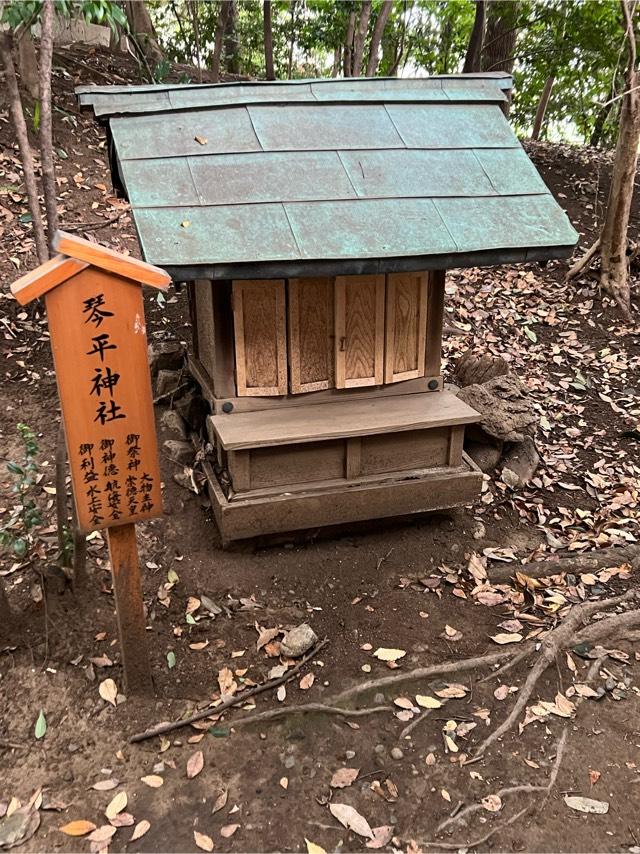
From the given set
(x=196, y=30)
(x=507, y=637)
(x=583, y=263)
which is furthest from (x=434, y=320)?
(x=196, y=30)

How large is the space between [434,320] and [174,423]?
8.31ft

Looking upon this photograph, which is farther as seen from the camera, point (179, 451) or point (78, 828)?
point (179, 451)

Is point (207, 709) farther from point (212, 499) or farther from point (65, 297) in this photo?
point (65, 297)

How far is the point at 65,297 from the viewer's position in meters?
2.94

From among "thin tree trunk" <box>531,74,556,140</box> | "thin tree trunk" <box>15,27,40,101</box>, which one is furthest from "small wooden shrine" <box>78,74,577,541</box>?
"thin tree trunk" <box>531,74,556,140</box>

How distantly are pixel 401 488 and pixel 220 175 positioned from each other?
2619mm

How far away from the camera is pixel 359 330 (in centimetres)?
496

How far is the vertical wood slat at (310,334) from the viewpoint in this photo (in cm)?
477

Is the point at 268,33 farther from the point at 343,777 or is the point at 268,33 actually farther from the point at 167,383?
the point at 343,777

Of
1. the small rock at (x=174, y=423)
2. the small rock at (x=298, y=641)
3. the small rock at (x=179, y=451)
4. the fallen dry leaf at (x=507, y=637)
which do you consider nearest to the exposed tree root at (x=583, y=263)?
the small rock at (x=174, y=423)

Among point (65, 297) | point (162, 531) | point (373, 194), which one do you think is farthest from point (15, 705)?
point (373, 194)

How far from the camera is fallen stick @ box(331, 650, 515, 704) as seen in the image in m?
3.99

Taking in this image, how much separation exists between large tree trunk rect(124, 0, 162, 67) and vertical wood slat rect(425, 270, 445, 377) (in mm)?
10489

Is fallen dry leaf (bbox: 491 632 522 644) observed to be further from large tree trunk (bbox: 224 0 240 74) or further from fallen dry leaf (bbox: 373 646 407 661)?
large tree trunk (bbox: 224 0 240 74)
